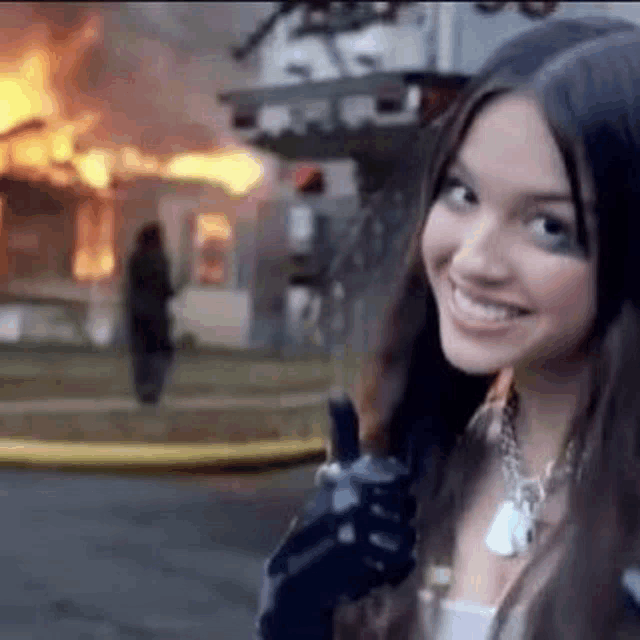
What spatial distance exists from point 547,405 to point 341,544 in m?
0.21

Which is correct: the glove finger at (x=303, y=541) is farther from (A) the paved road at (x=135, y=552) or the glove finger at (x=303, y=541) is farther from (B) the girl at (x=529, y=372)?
(A) the paved road at (x=135, y=552)

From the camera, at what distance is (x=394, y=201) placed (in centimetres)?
1391

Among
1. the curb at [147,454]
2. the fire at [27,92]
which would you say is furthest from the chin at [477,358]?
the fire at [27,92]

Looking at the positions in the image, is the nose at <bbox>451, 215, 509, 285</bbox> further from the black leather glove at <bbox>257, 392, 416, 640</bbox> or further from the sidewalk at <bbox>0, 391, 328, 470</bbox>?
the sidewalk at <bbox>0, 391, 328, 470</bbox>

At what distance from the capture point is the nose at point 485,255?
148 cm

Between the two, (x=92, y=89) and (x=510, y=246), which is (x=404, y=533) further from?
(x=92, y=89)

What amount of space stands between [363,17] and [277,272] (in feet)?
7.75

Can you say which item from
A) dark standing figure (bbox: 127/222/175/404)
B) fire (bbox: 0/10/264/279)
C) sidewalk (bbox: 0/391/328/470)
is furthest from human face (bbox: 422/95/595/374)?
fire (bbox: 0/10/264/279)

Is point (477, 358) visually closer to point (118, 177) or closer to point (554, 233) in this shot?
point (554, 233)

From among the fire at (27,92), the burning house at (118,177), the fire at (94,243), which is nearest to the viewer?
the burning house at (118,177)

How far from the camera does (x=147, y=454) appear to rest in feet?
36.9

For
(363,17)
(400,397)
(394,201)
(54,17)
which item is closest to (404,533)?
→ (400,397)

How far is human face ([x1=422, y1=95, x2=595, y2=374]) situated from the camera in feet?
4.80

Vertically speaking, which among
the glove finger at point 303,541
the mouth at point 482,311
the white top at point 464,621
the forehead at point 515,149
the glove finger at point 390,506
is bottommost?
the white top at point 464,621
